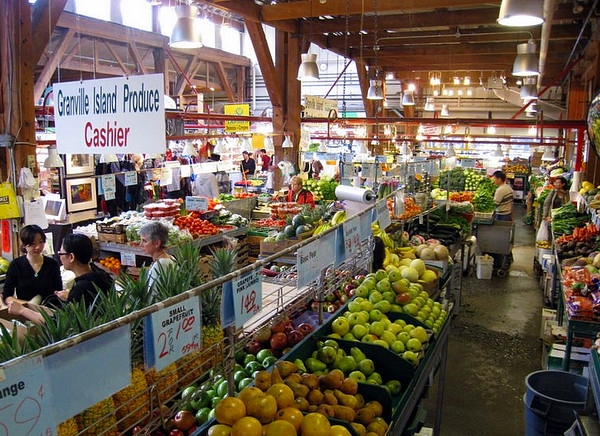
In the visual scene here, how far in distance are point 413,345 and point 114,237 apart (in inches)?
179

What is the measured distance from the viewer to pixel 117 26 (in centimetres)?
1282

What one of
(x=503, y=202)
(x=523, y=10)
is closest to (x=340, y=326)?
(x=523, y=10)

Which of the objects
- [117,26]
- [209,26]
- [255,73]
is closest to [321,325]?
[117,26]

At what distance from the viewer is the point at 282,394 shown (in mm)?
2234

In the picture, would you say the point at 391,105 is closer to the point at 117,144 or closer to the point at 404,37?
the point at 404,37

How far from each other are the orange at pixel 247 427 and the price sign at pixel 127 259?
16.4 ft

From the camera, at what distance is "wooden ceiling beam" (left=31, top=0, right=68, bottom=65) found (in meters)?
5.12

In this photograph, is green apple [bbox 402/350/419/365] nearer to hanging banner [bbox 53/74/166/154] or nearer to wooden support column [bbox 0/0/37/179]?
hanging banner [bbox 53/74/166/154]

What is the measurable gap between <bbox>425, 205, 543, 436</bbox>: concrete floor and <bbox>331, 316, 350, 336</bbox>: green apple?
1914 mm

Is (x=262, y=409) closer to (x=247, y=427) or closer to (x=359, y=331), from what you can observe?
(x=247, y=427)

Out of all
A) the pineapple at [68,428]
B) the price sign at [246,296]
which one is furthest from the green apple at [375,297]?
the pineapple at [68,428]

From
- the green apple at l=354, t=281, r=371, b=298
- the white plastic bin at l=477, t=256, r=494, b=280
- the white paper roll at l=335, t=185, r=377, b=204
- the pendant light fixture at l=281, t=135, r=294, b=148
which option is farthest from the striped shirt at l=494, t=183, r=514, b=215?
the green apple at l=354, t=281, r=371, b=298

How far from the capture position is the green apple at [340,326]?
3.29m

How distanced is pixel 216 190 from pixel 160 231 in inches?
377
